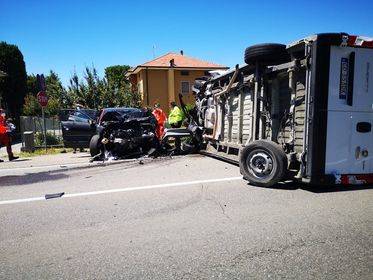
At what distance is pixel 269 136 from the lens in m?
7.07

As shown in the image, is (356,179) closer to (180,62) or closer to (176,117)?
(176,117)

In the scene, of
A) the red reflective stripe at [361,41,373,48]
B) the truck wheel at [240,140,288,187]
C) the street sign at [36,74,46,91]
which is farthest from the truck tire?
the street sign at [36,74,46,91]

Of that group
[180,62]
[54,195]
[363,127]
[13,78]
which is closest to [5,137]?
[54,195]

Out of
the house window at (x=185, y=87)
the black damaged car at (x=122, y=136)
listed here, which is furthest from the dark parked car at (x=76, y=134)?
the house window at (x=185, y=87)

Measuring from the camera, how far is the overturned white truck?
571 cm

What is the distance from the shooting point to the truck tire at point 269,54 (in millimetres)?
6652

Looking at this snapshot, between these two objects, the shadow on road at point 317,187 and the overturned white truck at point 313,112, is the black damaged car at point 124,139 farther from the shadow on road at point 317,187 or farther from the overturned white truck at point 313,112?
the shadow on road at point 317,187

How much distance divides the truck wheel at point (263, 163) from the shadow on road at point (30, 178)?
421cm

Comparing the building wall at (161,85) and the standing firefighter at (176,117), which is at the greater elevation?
the building wall at (161,85)

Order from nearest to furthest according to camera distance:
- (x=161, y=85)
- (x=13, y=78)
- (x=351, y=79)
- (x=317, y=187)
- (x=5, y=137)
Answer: (x=351, y=79)
(x=317, y=187)
(x=5, y=137)
(x=13, y=78)
(x=161, y=85)

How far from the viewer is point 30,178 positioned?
8.52m

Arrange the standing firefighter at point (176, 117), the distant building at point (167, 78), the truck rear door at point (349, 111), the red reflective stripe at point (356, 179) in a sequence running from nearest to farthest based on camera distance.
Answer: the truck rear door at point (349, 111), the red reflective stripe at point (356, 179), the standing firefighter at point (176, 117), the distant building at point (167, 78)

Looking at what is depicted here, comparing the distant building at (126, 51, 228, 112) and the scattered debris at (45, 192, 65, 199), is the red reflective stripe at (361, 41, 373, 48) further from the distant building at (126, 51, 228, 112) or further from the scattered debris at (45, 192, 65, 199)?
the distant building at (126, 51, 228, 112)

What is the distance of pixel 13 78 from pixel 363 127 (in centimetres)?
3118
